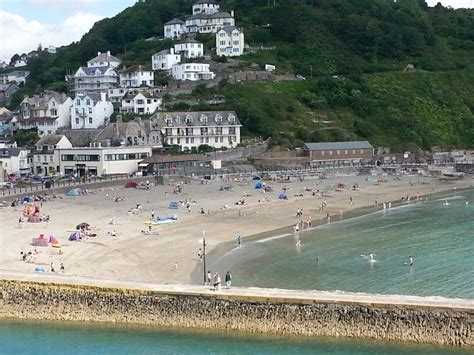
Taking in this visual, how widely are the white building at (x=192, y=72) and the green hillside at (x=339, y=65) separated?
114 inches

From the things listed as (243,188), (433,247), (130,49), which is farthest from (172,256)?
(130,49)

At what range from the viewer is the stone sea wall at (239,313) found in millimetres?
19250

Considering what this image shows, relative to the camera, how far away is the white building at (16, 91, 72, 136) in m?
67.2

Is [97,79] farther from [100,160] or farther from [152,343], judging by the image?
[152,343]

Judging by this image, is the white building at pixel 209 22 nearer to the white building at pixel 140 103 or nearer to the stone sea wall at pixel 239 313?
the white building at pixel 140 103

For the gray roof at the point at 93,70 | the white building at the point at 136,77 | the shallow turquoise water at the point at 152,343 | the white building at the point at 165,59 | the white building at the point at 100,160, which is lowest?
the shallow turquoise water at the point at 152,343

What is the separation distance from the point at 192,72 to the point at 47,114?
50.7 feet

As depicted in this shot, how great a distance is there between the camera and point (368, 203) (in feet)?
165

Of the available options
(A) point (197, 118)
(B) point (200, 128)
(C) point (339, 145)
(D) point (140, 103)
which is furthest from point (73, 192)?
(C) point (339, 145)

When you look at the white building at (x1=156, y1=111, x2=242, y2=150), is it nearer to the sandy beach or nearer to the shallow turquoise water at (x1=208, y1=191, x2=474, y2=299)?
the sandy beach

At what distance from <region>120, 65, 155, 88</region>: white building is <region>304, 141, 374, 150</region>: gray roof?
62.0 feet

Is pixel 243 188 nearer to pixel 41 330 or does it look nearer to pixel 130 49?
pixel 41 330

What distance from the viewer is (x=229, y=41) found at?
80.3 m

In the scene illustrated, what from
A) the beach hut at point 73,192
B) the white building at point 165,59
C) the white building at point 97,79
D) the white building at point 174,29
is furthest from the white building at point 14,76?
the beach hut at point 73,192
